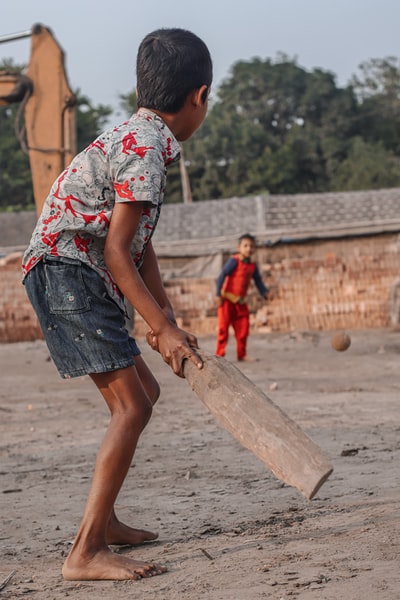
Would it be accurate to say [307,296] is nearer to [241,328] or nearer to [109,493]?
[241,328]

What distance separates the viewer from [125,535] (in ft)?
10.4

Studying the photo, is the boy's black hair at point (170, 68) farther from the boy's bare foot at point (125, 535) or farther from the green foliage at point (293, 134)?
the green foliage at point (293, 134)

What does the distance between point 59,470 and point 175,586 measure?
6.84 ft

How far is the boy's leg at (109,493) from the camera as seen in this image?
2807 millimetres

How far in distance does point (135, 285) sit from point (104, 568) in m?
0.88

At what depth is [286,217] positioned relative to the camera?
69.5ft

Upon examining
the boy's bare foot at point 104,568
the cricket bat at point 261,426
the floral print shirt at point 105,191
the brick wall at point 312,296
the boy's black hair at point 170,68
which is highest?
the boy's black hair at point 170,68

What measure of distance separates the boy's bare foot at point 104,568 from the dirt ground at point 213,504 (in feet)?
0.09

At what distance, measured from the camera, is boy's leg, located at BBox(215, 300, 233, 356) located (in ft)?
34.9

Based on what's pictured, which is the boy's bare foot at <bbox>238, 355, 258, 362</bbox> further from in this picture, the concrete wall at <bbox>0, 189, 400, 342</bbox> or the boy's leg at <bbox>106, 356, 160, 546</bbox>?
the boy's leg at <bbox>106, 356, 160, 546</bbox>

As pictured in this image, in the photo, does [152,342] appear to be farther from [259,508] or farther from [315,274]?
[315,274]

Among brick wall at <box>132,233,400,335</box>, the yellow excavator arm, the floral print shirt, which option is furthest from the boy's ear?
brick wall at <box>132,233,400,335</box>

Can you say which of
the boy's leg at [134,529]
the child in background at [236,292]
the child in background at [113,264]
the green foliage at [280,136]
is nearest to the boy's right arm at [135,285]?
the child in background at [113,264]

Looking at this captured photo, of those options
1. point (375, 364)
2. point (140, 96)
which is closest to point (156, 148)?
point (140, 96)
